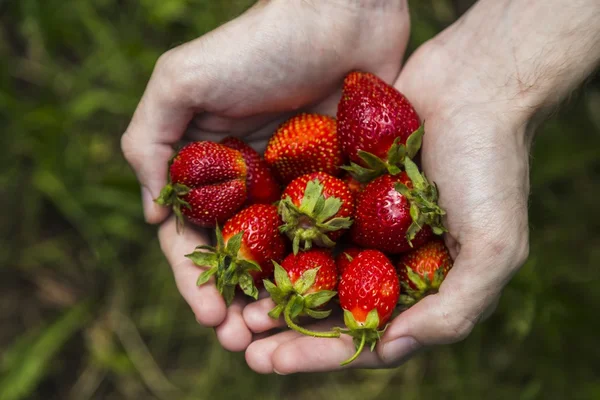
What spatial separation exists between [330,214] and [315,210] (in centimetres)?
4

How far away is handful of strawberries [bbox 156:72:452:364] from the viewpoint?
1432 millimetres

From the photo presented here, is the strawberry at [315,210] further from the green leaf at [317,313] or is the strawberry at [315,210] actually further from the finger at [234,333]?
the finger at [234,333]

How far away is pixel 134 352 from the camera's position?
7.72 ft

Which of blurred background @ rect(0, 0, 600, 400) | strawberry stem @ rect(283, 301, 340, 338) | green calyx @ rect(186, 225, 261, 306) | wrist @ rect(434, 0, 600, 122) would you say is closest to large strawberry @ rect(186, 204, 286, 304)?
green calyx @ rect(186, 225, 261, 306)

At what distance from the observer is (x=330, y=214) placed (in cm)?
147

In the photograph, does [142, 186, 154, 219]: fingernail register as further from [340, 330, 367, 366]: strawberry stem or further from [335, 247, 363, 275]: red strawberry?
[340, 330, 367, 366]: strawberry stem

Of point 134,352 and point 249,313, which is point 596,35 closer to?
point 249,313

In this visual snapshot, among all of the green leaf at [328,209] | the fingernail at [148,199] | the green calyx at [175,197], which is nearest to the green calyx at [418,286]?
the green leaf at [328,209]

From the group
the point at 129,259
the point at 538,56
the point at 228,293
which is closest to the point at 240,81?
the point at 228,293

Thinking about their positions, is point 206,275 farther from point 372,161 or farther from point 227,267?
point 372,161

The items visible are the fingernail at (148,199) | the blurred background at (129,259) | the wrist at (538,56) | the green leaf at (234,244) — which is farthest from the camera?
the blurred background at (129,259)

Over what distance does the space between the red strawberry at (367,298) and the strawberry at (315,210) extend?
0.11m

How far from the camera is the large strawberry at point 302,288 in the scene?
4.67 feet

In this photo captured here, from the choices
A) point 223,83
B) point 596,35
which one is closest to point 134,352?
point 223,83
